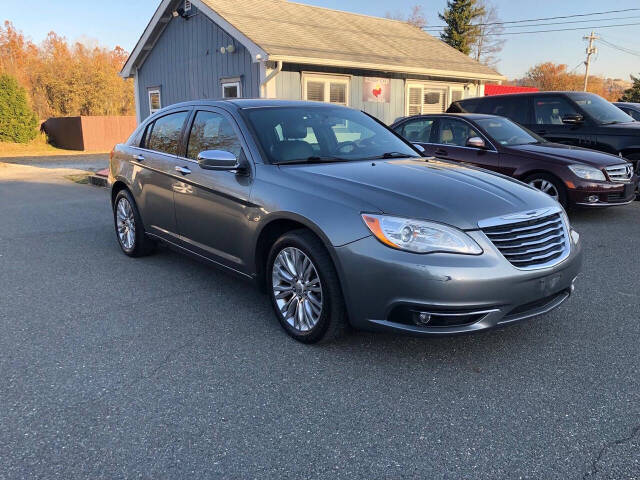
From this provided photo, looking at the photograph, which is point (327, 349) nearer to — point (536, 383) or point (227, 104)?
point (536, 383)

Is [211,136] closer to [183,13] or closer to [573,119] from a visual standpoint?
[573,119]

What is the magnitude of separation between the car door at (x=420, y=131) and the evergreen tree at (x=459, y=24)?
37206mm

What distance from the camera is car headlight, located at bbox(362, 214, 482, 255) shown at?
3020mm

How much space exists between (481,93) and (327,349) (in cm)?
1807

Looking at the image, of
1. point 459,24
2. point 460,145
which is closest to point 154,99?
point 460,145

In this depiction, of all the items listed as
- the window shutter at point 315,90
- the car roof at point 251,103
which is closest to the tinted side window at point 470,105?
the window shutter at point 315,90

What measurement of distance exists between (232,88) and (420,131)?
7790mm

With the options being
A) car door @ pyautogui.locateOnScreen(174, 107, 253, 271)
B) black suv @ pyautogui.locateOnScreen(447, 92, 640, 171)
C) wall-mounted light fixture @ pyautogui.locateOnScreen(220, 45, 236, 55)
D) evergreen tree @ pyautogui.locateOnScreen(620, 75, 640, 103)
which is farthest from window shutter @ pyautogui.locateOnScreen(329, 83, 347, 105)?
evergreen tree @ pyautogui.locateOnScreen(620, 75, 640, 103)

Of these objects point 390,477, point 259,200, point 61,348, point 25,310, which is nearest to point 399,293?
point 390,477

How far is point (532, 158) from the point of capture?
753 cm

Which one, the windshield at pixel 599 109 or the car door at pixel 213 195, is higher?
the windshield at pixel 599 109

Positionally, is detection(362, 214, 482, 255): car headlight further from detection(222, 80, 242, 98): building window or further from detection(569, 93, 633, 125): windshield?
detection(222, 80, 242, 98): building window

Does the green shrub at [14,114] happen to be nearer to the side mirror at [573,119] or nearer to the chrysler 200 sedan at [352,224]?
the chrysler 200 sedan at [352,224]

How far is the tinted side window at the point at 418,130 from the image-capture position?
8688mm
